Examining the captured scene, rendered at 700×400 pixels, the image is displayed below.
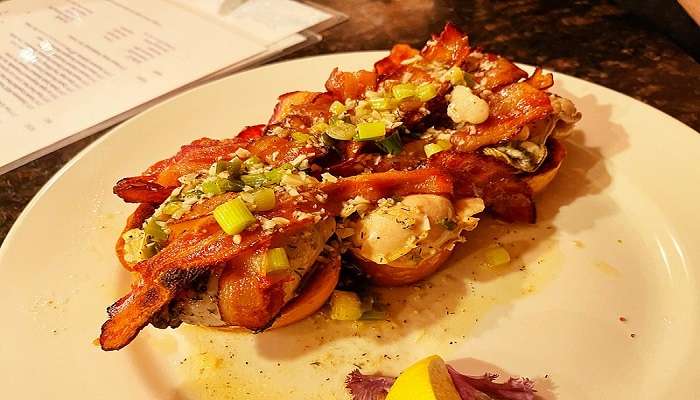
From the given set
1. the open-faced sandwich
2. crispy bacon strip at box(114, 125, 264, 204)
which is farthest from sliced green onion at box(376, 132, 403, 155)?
crispy bacon strip at box(114, 125, 264, 204)

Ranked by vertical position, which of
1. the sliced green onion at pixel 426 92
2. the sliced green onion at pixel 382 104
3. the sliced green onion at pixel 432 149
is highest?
the sliced green onion at pixel 426 92

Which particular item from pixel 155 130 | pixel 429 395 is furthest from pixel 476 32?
pixel 429 395

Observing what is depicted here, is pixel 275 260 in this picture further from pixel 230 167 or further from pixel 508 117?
pixel 508 117

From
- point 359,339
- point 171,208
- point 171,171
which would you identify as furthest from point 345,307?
point 171,171

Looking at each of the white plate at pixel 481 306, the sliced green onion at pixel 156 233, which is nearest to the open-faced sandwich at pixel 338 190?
the sliced green onion at pixel 156 233

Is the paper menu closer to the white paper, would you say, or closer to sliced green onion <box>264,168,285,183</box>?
the white paper

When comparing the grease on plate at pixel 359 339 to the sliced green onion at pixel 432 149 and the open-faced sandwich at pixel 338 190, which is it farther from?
the sliced green onion at pixel 432 149
